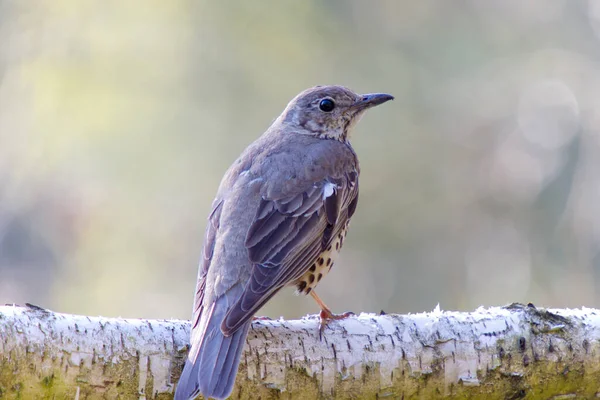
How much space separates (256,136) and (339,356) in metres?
4.76

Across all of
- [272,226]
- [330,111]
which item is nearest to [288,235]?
[272,226]

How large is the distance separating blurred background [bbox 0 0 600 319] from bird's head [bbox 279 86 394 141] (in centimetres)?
263

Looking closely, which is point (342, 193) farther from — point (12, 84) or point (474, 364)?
point (12, 84)

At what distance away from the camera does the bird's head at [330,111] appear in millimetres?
5879

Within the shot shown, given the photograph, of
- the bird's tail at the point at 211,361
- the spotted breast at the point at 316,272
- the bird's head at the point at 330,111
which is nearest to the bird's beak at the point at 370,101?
the bird's head at the point at 330,111

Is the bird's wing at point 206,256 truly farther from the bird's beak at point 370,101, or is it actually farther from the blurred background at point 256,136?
the blurred background at point 256,136

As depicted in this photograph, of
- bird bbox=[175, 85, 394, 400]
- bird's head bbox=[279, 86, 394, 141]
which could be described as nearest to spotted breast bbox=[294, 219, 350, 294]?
bird bbox=[175, 85, 394, 400]

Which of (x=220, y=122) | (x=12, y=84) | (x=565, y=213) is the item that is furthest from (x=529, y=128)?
(x=12, y=84)

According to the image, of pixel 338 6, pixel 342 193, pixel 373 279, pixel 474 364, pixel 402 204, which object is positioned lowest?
pixel 474 364

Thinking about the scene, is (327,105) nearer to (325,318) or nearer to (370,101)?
(370,101)

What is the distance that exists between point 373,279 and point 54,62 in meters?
4.08

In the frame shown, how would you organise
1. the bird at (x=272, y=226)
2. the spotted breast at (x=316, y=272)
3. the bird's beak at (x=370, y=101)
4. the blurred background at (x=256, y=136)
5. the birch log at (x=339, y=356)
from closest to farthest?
the birch log at (x=339, y=356) < the bird at (x=272, y=226) < the spotted breast at (x=316, y=272) < the bird's beak at (x=370, y=101) < the blurred background at (x=256, y=136)

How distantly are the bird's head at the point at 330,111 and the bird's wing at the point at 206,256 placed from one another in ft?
3.76

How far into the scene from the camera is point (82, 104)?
8320 millimetres
